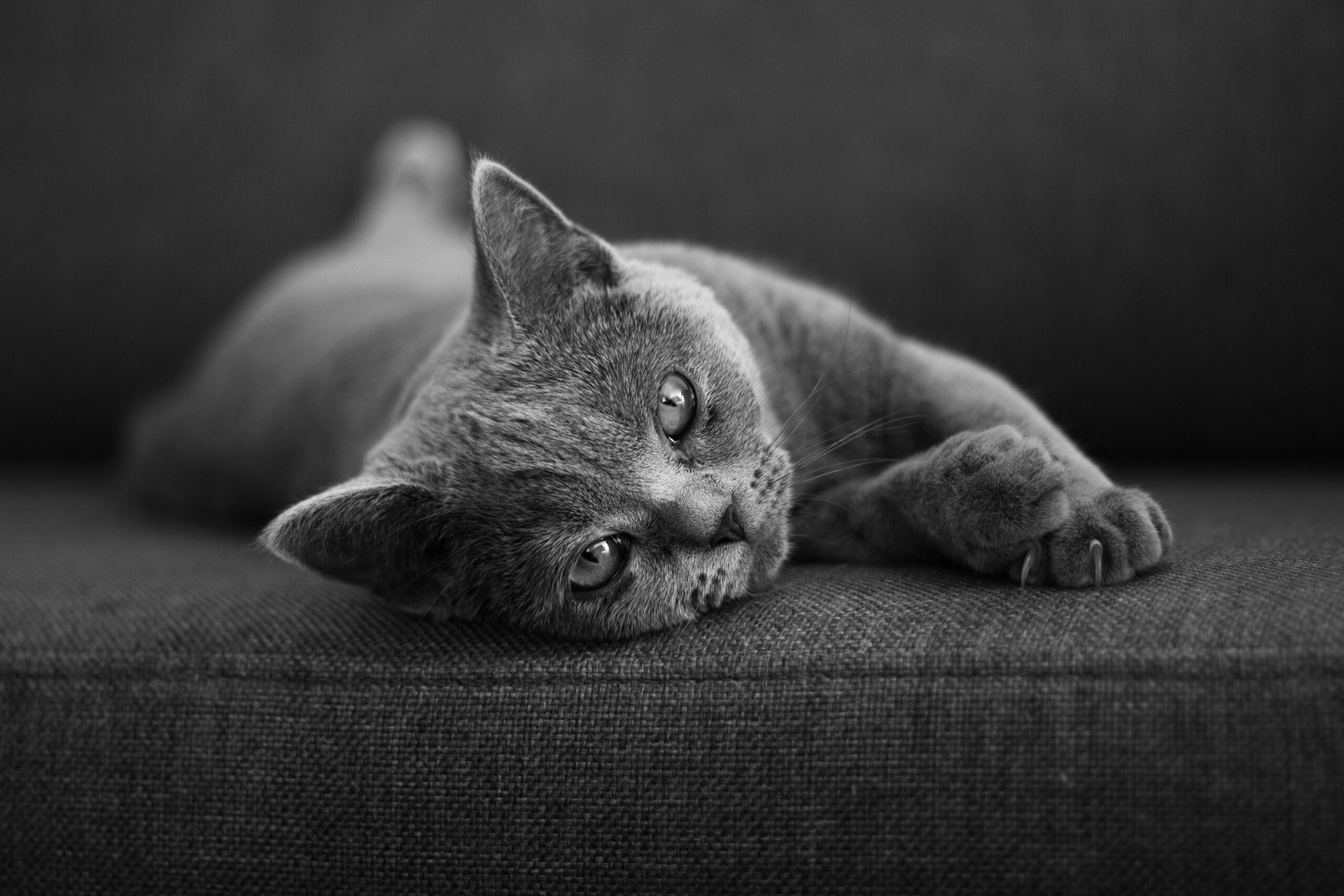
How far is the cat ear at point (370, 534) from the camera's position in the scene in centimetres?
114

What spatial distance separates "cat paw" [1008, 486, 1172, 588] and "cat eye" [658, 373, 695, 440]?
16.2 inches

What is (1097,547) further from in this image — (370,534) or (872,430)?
(370,534)

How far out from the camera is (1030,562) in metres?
1.10

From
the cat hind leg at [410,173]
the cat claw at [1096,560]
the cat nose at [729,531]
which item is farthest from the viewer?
the cat hind leg at [410,173]

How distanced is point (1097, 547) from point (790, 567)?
40 centimetres

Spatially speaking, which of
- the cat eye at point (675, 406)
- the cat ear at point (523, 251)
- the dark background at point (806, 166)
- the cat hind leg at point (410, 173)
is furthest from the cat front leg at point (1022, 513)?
the cat hind leg at point (410, 173)

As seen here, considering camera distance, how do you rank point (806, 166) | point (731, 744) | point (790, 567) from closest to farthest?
point (731, 744) < point (790, 567) < point (806, 166)

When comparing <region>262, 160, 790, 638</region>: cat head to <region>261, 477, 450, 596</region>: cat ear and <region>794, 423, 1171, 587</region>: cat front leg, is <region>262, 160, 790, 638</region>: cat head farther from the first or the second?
<region>794, 423, 1171, 587</region>: cat front leg

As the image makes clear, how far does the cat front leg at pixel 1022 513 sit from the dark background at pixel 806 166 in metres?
0.92

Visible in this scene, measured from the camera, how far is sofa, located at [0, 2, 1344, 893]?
3.04 feet

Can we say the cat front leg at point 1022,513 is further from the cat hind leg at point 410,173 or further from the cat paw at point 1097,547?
the cat hind leg at point 410,173

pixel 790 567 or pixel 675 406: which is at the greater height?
pixel 675 406

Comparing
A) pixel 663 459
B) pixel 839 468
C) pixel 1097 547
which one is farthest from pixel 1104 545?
pixel 663 459

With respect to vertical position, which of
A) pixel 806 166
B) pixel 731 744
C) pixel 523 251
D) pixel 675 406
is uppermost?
pixel 806 166
